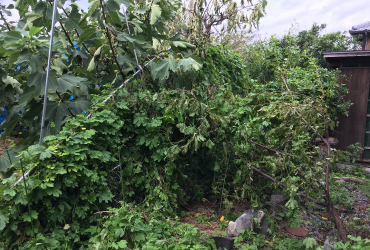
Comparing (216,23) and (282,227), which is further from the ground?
(216,23)

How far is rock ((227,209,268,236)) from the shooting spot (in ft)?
8.60

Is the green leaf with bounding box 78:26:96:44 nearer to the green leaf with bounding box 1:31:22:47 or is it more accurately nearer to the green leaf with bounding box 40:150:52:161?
the green leaf with bounding box 1:31:22:47

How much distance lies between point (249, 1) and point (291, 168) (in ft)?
19.7

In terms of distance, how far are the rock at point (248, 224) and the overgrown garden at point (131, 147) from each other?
0.27 feet

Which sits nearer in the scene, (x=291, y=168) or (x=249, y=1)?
(x=291, y=168)

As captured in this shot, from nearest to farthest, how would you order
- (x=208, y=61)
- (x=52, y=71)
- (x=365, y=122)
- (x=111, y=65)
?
(x=52, y=71) → (x=111, y=65) → (x=208, y=61) → (x=365, y=122)

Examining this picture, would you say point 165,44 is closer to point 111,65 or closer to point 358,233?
point 111,65

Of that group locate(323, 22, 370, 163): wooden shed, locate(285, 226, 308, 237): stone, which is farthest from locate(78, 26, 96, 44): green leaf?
locate(323, 22, 370, 163): wooden shed

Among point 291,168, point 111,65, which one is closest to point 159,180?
point 291,168

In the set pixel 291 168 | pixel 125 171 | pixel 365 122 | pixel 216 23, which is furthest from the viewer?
pixel 216 23

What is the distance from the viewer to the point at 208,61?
4395mm

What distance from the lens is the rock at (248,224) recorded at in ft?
8.60

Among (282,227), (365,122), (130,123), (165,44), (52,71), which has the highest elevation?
(165,44)

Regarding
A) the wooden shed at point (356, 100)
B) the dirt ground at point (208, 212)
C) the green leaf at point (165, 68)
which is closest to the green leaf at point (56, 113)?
the green leaf at point (165, 68)
